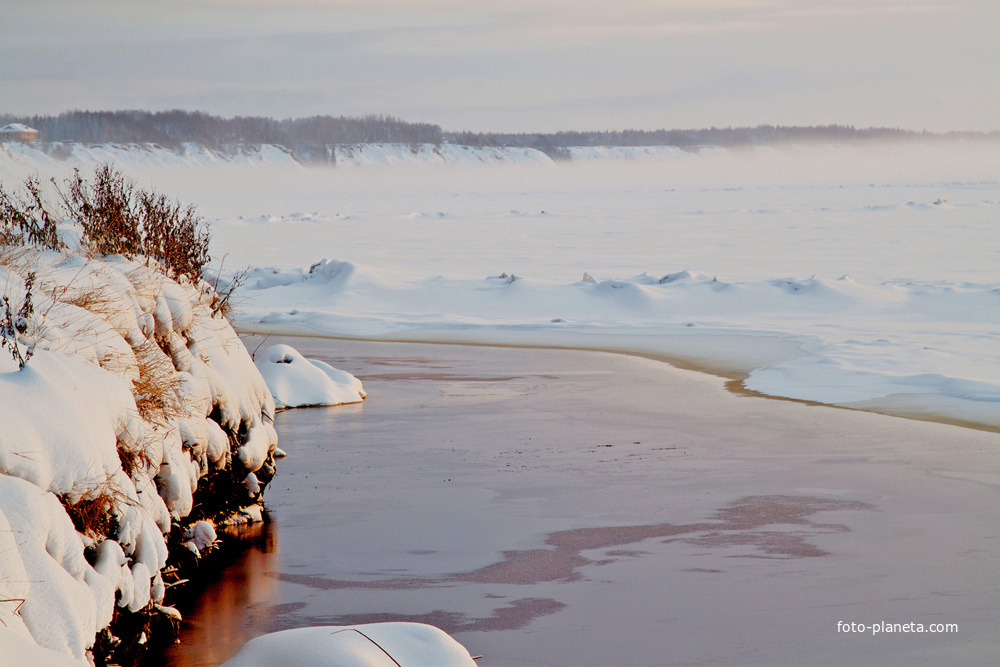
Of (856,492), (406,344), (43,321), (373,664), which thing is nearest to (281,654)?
(373,664)

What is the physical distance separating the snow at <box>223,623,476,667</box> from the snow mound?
25.4ft

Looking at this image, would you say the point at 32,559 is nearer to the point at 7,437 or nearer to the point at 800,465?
the point at 7,437

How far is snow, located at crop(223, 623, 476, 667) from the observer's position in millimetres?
4270

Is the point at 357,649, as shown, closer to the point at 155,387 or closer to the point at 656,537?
the point at 155,387

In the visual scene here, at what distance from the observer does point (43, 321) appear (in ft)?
18.4

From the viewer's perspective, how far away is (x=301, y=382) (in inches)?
492

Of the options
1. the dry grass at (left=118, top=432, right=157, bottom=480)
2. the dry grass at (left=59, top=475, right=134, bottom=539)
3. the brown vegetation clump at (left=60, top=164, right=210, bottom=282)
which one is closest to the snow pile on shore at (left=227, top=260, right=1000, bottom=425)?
the brown vegetation clump at (left=60, top=164, right=210, bottom=282)

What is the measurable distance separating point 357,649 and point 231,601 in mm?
2298

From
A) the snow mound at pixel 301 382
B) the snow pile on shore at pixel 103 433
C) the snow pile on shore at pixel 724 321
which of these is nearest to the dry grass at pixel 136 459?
the snow pile on shore at pixel 103 433

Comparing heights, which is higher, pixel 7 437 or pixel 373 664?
pixel 7 437

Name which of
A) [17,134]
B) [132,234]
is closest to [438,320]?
[132,234]

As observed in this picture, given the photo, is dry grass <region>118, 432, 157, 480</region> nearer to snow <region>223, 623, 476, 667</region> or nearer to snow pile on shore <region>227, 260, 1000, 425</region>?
snow <region>223, 623, 476, 667</region>

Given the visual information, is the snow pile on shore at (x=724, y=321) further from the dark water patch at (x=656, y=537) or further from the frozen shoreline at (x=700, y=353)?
the dark water patch at (x=656, y=537)

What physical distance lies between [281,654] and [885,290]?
18.5 metres
